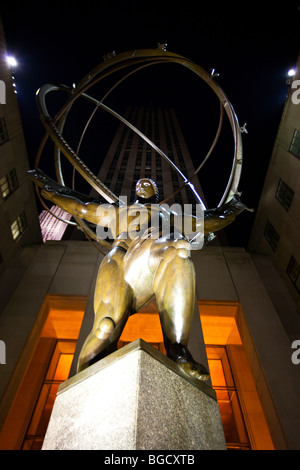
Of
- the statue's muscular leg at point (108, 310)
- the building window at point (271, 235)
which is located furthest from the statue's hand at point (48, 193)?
the building window at point (271, 235)

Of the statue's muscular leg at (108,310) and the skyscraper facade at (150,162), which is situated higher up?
the statue's muscular leg at (108,310)

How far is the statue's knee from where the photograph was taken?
2.81m

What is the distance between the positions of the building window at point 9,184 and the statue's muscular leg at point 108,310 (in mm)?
11070

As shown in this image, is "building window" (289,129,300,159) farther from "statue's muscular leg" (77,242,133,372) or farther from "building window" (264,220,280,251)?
"statue's muscular leg" (77,242,133,372)

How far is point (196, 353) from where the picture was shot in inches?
297

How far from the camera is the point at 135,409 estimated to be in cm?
181

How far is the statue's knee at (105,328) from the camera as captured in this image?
2807 mm

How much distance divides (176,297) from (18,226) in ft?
40.6

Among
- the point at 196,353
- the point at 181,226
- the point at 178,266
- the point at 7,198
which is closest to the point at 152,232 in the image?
the point at 181,226

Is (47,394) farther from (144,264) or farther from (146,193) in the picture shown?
(144,264)

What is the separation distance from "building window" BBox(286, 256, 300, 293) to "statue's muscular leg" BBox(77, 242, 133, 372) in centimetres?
998

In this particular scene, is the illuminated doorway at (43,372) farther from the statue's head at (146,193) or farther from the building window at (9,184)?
the building window at (9,184)

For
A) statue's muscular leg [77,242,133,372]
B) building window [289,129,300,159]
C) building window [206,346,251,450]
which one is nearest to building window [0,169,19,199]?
statue's muscular leg [77,242,133,372]

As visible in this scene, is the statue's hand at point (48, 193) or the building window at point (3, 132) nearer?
the statue's hand at point (48, 193)
